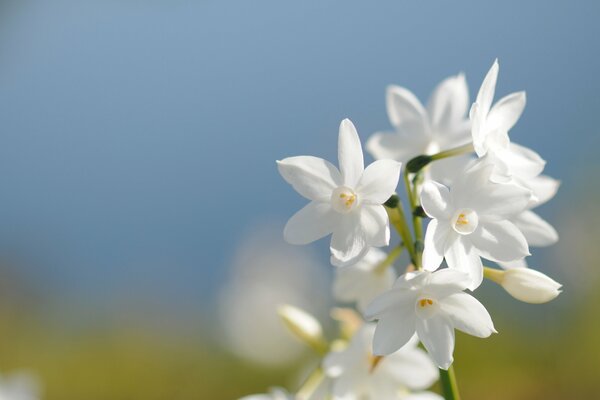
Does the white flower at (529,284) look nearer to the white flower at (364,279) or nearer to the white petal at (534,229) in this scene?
the white petal at (534,229)

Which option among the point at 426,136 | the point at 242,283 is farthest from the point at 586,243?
the point at 426,136

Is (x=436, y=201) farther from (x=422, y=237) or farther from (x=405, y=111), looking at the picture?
(x=405, y=111)

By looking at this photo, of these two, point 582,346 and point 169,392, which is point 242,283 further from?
point 582,346

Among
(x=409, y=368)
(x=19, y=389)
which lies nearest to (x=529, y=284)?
(x=409, y=368)

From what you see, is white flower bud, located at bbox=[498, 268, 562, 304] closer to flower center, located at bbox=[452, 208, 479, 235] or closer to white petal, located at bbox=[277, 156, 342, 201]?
flower center, located at bbox=[452, 208, 479, 235]

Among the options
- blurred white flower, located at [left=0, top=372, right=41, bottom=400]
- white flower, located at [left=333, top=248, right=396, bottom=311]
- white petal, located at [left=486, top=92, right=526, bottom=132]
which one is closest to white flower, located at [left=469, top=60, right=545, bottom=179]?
white petal, located at [left=486, top=92, right=526, bottom=132]

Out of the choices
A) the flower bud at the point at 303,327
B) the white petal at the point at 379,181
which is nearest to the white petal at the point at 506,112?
the white petal at the point at 379,181
